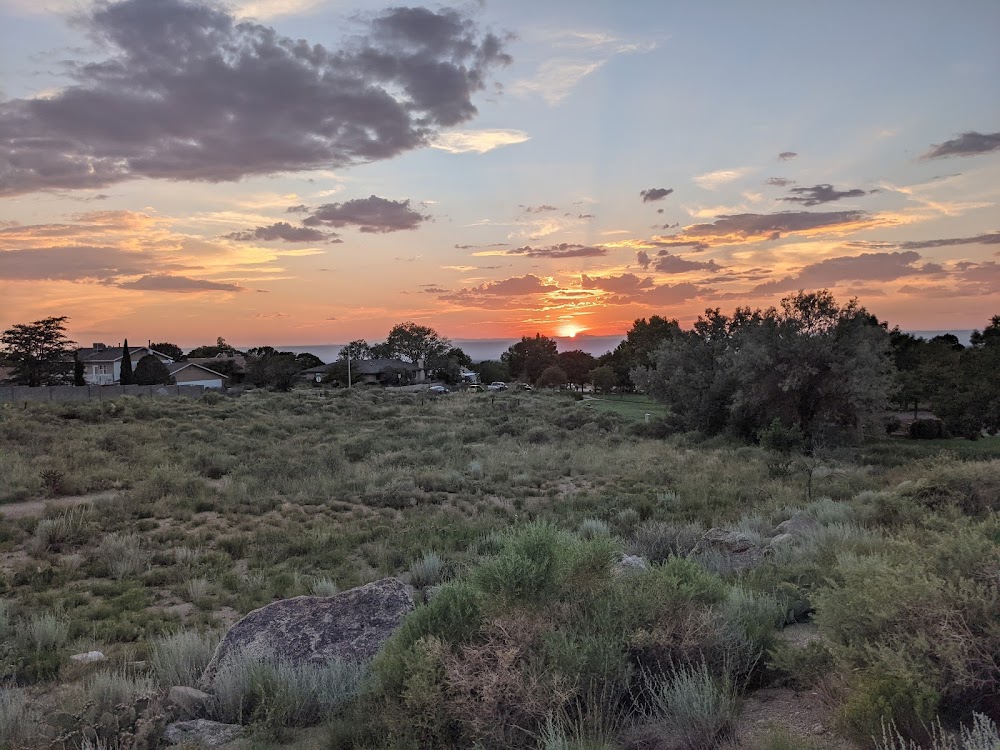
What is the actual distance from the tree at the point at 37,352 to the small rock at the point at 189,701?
74.0m

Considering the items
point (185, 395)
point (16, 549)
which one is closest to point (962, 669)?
point (16, 549)

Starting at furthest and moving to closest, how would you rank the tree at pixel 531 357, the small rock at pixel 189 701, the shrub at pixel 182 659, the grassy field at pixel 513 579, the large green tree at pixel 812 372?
the tree at pixel 531 357 < the large green tree at pixel 812 372 < the shrub at pixel 182 659 < the small rock at pixel 189 701 < the grassy field at pixel 513 579

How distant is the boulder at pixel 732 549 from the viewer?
886 centimetres

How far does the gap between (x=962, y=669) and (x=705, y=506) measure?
1150cm

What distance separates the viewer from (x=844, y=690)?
151 inches

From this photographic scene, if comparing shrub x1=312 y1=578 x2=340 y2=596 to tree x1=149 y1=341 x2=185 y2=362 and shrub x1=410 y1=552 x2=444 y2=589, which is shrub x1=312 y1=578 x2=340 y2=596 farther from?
tree x1=149 y1=341 x2=185 y2=362

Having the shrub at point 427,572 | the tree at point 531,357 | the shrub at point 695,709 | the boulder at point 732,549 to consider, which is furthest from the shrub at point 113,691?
the tree at point 531,357

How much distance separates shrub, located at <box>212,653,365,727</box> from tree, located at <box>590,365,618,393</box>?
73006 mm

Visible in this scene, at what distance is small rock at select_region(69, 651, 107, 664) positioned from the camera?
6.79 m

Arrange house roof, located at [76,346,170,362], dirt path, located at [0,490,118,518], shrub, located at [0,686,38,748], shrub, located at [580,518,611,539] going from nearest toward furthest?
shrub, located at [0,686,38,748], shrub, located at [580,518,611,539], dirt path, located at [0,490,118,518], house roof, located at [76,346,170,362]

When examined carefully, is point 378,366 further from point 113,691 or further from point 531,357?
point 113,691

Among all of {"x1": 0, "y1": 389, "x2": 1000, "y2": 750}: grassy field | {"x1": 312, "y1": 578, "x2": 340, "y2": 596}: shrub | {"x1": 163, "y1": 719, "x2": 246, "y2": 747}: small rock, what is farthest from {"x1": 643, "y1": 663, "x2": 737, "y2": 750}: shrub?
{"x1": 312, "y1": 578, "x2": 340, "y2": 596}: shrub

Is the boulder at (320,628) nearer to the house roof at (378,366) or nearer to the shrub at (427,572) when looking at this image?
the shrub at (427,572)

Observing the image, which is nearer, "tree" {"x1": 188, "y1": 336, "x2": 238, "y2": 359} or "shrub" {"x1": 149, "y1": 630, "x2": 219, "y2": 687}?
"shrub" {"x1": 149, "y1": 630, "x2": 219, "y2": 687}
